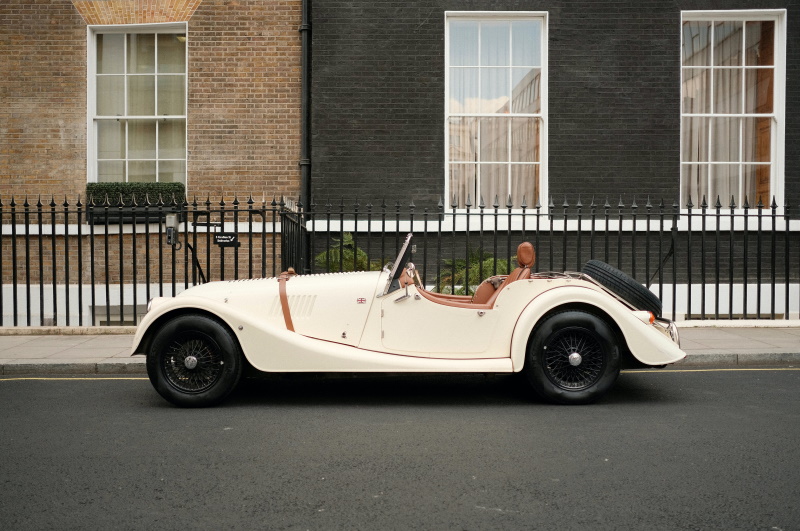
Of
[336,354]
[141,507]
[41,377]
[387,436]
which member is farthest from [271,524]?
[41,377]

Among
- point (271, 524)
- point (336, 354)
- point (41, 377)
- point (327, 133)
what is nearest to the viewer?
point (271, 524)

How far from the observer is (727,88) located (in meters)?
11.9

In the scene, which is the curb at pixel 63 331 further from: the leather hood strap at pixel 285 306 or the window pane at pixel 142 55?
the window pane at pixel 142 55

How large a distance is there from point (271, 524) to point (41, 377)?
4.74 metres

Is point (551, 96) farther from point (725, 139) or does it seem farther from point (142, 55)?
point (142, 55)

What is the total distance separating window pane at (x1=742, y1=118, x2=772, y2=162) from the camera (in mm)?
11852

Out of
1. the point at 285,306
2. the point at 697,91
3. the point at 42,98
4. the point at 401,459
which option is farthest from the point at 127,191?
the point at 697,91

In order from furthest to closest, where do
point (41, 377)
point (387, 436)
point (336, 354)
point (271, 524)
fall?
1. point (41, 377)
2. point (336, 354)
3. point (387, 436)
4. point (271, 524)

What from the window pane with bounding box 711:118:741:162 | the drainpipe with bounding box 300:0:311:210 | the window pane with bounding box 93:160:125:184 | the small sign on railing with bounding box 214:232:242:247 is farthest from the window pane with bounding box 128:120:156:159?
the window pane with bounding box 711:118:741:162

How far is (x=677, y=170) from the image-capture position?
38.2 feet

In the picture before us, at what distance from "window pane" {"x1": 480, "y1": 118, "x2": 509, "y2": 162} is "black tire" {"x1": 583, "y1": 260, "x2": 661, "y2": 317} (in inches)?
218

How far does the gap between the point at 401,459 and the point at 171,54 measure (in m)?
9.27

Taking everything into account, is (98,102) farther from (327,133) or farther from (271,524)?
(271,524)

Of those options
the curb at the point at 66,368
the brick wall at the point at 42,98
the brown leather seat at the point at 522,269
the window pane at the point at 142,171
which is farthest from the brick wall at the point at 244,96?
the brown leather seat at the point at 522,269
